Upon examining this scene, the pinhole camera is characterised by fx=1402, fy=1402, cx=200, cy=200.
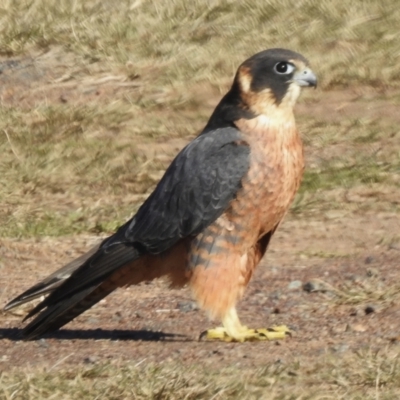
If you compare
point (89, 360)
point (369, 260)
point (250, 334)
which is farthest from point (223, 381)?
point (369, 260)

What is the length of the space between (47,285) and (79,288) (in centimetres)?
21

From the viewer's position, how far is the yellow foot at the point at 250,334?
6.18m

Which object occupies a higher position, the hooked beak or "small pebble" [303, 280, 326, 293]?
the hooked beak

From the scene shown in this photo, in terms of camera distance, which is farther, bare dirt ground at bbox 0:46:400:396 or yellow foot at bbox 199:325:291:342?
yellow foot at bbox 199:325:291:342

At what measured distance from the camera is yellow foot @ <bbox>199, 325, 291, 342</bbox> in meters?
6.18

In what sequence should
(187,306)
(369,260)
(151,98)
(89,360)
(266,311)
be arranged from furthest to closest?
(151,98)
(369,260)
(187,306)
(266,311)
(89,360)

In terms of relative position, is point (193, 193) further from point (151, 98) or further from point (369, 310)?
point (151, 98)

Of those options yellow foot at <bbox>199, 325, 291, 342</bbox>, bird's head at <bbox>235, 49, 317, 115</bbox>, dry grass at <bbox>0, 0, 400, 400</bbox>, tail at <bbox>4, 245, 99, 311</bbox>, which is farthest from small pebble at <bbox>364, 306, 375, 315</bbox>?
tail at <bbox>4, 245, 99, 311</bbox>

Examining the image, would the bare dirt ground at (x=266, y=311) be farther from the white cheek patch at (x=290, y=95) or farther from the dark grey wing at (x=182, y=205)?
the white cheek patch at (x=290, y=95)

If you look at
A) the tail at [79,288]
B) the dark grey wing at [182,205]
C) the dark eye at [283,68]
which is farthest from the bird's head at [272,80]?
the tail at [79,288]

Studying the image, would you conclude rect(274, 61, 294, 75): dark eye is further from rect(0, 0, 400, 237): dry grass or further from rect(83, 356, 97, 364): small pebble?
rect(0, 0, 400, 237): dry grass

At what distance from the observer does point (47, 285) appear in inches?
251

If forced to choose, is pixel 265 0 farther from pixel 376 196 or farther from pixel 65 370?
pixel 65 370

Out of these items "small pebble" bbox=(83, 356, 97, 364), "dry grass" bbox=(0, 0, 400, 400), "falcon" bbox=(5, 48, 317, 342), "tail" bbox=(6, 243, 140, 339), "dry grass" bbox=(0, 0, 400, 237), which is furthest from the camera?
"dry grass" bbox=(0, 0, 400, 237)
